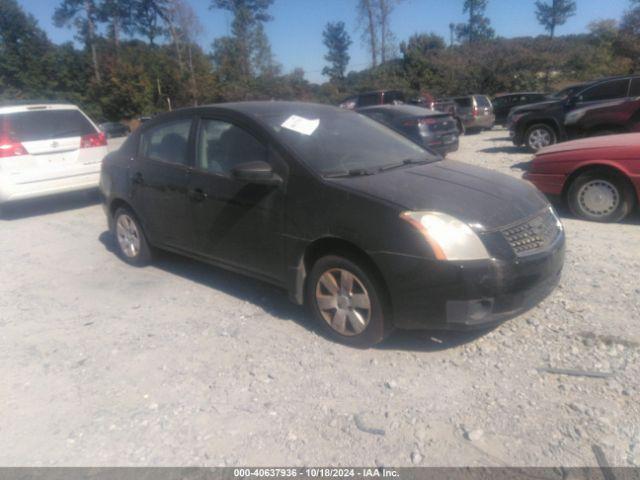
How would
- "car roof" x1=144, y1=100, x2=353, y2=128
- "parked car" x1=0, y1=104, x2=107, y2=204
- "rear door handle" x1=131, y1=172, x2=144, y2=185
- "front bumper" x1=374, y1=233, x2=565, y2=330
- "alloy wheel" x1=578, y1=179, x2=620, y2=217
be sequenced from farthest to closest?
"parked car" x1=0, y1=104, x2=107, y2=204, "alloy wheel" x1=578, y1=179, x2=620, y2=217, "rear door handle" x1=131, y1=172, x2=144, y2=185, "car roof" x1=144, y1=100, x2=353, y2=128, "front bumper" x1=374, y1=233, x2=565, y2=330

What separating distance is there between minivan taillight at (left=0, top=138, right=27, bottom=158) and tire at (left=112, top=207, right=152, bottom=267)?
2999mm

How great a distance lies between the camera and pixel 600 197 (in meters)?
5.92

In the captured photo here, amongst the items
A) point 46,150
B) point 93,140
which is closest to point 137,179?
point 46,150

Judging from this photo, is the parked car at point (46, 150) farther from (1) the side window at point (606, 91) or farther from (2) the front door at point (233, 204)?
(1) the side window at point (606, 91)

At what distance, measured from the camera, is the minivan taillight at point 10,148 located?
7.36 meters

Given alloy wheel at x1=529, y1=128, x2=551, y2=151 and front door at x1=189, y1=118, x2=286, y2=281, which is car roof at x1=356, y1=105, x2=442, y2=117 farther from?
front door at x1=189, y1=118, x2=286, y2=281

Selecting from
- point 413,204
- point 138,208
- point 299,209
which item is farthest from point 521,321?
point 138,208

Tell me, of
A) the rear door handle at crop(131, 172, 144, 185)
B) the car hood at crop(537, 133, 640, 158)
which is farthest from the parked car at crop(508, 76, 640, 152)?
the rear door handle at crop(131, 172, 144, 185)

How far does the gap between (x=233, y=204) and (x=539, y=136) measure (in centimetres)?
970

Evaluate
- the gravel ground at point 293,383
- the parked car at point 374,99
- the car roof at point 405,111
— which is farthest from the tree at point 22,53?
the gravel ground at point 293,383

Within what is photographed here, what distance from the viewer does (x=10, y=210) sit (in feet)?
29.4

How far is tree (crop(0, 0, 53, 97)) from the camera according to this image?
153ft

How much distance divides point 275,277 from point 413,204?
1252 mm

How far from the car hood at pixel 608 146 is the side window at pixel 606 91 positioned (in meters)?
4.76
